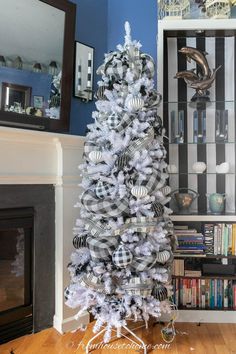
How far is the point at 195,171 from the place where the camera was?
2.53 m

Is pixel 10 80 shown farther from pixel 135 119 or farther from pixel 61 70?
pixel 135 119

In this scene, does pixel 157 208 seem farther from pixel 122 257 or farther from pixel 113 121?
pixel 113 121

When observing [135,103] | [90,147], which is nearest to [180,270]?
[90,147]

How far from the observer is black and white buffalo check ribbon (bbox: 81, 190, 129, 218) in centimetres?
177

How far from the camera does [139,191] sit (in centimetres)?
176

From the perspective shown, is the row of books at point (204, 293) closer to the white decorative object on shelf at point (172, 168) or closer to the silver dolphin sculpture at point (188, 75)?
the white decorative object on shelf at point (172, 168)

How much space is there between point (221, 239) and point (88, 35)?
6.42 ft

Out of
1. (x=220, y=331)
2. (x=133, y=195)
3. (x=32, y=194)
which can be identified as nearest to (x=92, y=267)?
(x=133, y=195)

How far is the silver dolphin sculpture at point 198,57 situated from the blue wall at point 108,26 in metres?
0.32

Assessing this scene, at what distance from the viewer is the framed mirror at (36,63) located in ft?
6.13

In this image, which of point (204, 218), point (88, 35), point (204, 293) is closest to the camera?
point (204, 218)

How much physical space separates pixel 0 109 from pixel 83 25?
1.13 m

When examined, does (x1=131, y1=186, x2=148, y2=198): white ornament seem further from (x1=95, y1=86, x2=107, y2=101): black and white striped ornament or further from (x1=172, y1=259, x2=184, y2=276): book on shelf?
(x1=172, y1=259, x2=184, y2=276): book on shelf

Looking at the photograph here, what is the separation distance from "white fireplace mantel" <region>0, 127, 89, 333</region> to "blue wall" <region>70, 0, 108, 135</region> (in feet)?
1.15
